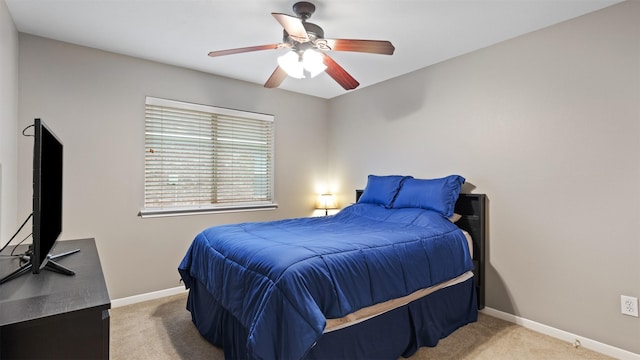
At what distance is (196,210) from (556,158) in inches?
134

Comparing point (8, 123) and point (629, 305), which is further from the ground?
point (8, 123)

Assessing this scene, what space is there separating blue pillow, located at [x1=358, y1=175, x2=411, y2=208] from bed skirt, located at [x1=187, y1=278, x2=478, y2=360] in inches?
41.8

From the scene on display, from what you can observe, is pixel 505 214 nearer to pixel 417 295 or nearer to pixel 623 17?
pixel 417 295

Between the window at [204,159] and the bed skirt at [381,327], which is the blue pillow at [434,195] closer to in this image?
the bed skirt at [381,327]

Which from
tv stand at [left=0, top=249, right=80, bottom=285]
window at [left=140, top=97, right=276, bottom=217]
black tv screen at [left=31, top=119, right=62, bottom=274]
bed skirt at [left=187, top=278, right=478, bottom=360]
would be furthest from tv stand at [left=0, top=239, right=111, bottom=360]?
window at [left=140, top=97, right=276, bottom=217]

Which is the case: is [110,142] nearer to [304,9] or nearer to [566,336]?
[304,9]

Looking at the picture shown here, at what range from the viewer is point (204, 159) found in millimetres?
3648

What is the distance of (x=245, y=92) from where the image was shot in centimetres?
394

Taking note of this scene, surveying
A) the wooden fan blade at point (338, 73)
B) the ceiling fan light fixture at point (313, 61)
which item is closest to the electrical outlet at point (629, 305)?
the wooden fan blade at point (338, 73)

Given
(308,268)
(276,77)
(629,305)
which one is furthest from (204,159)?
(629,305)

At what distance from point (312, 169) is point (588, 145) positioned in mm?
3047

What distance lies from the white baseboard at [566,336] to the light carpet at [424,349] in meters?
0.05

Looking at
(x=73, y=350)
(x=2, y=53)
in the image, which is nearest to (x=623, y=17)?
(x=73, y=350)

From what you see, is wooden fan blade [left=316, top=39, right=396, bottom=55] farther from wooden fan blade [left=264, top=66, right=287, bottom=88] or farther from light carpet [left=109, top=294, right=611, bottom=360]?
light carpet [left=109, top=294, right=611, bottom=360]
